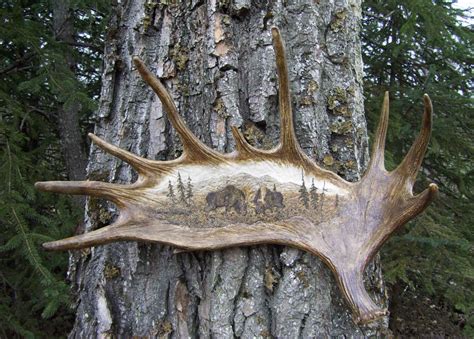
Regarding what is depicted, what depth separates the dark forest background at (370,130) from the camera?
3355 millimetres

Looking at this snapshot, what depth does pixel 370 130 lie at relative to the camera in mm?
4199

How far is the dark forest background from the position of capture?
3355mm

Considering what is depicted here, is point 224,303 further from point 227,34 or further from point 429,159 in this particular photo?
point 429,159

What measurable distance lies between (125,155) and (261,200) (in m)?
0.41

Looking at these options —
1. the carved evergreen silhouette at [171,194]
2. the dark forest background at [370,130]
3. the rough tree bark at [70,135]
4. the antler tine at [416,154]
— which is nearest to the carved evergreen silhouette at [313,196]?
the antler tine at [416,154]

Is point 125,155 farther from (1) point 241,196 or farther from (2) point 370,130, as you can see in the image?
(2) point 370,130

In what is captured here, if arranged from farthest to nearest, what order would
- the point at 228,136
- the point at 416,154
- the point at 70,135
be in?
the point at 70,135 < the point at 228,136 < the point at 416,154

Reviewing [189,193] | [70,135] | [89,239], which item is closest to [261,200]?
[189,193]

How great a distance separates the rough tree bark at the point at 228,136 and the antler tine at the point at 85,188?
15 centimetres

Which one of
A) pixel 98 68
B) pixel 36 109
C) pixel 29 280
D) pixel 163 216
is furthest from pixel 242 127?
pixel 98 68

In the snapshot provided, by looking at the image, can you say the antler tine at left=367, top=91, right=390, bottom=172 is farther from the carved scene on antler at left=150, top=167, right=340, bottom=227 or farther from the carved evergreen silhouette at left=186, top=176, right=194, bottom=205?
the carved evergreen silhouette at left=186, top=176, right=194, bottom=205

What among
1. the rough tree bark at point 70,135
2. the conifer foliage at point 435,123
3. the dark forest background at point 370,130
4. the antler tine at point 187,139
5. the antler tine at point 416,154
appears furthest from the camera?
the rough tree bark at point 70,135

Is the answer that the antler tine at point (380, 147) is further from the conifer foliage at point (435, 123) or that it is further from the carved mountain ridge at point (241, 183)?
the conifer foliage at point (435, 123)

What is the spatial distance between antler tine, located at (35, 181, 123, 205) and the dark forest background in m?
1.63
